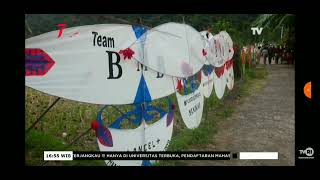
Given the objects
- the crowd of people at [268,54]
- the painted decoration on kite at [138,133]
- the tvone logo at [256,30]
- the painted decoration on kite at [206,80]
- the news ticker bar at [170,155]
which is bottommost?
the news ticker bar at [170,155]

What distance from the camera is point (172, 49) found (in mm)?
3006

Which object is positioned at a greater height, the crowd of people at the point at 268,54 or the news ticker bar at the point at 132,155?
the crowd of people at the point at 268,54

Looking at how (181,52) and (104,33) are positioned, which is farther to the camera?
(181,52)

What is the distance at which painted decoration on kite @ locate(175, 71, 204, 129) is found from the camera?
327cm

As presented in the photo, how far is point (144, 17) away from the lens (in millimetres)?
2686

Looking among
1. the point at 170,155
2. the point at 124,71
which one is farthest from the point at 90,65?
the point at 170,155

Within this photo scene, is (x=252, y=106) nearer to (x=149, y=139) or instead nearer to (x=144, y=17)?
(x=149, y=139)

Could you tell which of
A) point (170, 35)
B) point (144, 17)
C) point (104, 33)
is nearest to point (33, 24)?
point (104, 33)

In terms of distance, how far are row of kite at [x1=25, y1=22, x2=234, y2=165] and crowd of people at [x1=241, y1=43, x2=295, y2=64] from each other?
26cm

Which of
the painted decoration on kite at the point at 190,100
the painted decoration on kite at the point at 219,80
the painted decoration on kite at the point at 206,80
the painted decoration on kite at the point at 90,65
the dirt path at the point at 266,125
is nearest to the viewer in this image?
the painted decoration on kite at the point at 90,65

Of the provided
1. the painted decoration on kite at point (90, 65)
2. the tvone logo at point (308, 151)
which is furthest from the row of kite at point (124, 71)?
the tvone logo at point (308, 151)

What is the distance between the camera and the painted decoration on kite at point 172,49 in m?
2.79

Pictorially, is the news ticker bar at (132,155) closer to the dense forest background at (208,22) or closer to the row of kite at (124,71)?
the row of kite at (124,71)

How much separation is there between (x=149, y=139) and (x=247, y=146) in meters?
0.68
